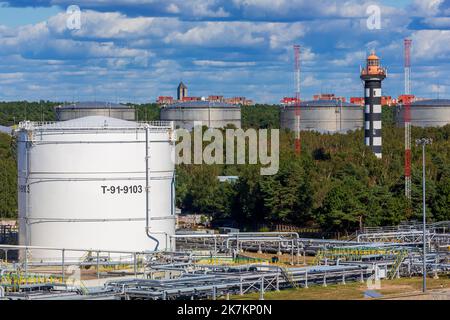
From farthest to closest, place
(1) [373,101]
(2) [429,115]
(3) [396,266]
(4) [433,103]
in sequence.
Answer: (4) [433,103] < (2) [429,115] < (1) [373,101] < (3) [396,266]

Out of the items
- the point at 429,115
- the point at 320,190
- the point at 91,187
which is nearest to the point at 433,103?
the point at 429,115

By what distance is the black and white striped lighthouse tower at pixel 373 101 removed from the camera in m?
101

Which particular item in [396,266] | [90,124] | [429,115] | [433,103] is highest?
[433,103]

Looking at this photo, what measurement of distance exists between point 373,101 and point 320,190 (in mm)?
21456

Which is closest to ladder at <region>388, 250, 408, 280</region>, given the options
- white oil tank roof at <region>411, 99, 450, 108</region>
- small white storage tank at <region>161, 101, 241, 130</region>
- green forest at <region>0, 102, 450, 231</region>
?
green forest at <region>0, 102, 450, 231</region>

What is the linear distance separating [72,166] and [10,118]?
405 ft

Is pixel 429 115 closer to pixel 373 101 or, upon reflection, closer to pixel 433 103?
pixel 433 103

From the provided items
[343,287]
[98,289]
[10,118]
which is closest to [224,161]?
[343,287]

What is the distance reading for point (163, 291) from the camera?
40.5 m

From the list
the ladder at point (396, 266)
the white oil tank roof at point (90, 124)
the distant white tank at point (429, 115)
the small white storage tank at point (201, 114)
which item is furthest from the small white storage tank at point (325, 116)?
the ladder at point (396, 266)

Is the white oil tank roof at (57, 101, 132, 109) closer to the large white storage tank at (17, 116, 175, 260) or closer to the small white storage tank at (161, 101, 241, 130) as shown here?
the small white storage tank at (161, 101, 241, 130)

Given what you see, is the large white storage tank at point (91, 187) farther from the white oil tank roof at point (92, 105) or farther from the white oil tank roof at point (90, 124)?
the white oil tank roof at point (92, 105)

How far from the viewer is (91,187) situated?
54.3 m
